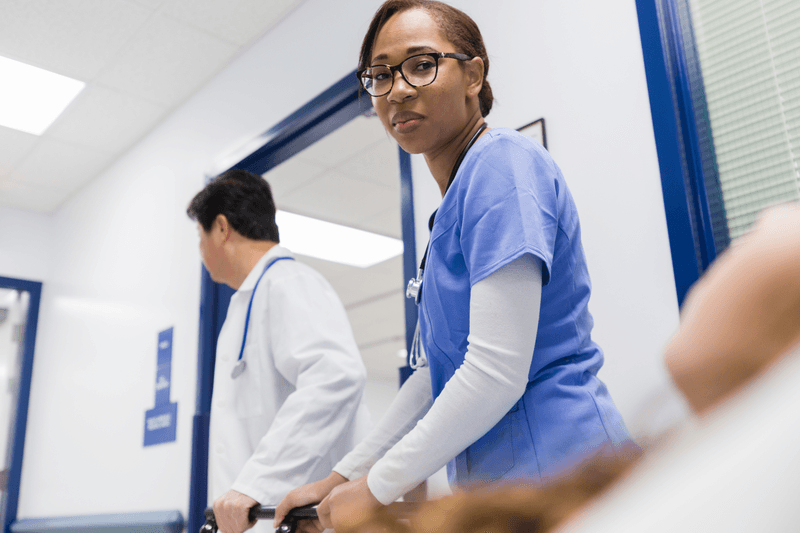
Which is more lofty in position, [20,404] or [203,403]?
[20,404]

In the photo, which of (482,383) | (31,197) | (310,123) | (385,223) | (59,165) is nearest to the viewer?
(482,383)

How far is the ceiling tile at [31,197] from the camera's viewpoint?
453 cm

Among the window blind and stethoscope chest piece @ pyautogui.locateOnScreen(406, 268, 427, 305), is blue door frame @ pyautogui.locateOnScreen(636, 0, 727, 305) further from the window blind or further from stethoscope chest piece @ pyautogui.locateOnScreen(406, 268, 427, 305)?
stethoscope chest piece @ pyautogui.locateOnScreen(406, 268, 427, 305)

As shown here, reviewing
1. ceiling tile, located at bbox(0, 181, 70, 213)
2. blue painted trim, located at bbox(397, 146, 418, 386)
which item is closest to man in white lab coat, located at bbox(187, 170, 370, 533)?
blue painted trim, located at bbox(397, 146, 418, 386)

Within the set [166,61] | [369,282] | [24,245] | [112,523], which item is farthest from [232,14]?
[369,282]

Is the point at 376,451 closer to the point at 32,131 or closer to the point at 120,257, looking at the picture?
the point at 120,257

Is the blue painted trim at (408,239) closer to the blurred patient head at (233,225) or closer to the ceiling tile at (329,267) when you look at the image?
the blurred patient head at (233,225)

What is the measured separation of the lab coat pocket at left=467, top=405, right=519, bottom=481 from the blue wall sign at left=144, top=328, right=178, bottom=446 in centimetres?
251

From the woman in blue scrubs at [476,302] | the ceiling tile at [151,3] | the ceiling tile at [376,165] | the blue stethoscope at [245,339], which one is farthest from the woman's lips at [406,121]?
the ceiling tile at [376,165]

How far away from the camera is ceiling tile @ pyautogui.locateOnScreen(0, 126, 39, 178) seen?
152 inches

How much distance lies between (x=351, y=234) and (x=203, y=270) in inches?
86.8

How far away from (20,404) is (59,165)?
1.70m

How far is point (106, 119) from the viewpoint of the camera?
3.71 m

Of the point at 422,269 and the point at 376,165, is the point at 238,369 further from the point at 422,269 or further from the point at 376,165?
the point at 376,165
